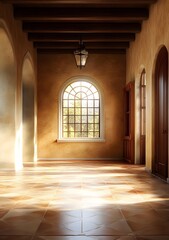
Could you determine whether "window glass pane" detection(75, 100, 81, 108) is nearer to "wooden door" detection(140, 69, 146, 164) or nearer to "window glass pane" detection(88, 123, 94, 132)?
"window glass pane" detection(88, 123, 94, 132)

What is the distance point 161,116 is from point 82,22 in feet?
12.8

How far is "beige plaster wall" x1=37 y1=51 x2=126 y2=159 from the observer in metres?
13.9

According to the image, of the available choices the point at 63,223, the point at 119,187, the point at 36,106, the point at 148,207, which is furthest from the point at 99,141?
the point at 63,223

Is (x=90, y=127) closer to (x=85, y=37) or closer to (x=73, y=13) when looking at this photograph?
(x=85, y=37)

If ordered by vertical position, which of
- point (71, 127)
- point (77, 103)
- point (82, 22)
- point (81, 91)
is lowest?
point (71, 127)

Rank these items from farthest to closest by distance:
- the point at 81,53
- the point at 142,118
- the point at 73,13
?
1. the point at 142,118
2. the point at 81,53
3. the point at 73,13

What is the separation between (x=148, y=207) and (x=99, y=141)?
899cm

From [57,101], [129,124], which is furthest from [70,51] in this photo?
[129,124]

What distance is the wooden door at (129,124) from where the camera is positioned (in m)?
12.0

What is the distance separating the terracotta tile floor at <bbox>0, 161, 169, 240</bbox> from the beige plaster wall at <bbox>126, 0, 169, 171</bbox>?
181 cm

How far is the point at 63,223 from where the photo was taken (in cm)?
404

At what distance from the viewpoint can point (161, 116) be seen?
27.7 feet

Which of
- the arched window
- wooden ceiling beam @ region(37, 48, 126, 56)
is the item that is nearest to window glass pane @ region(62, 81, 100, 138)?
the arched window

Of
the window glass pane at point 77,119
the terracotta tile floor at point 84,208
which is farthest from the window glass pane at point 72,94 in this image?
the terracotta tile floor at point 84,208
